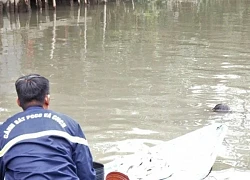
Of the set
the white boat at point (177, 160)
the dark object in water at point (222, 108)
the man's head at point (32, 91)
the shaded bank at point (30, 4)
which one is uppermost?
the man's head at point (32, 91)

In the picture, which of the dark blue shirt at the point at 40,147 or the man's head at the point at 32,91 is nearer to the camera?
the dark blue shirt at the point at 40,147

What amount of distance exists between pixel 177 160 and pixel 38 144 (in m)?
2.48

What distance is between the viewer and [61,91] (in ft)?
30.3

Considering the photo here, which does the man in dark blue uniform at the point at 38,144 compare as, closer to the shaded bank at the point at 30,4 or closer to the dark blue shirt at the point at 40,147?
the dark blue shirt at the point at 40,147

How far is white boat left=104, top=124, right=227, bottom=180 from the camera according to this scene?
4910mm

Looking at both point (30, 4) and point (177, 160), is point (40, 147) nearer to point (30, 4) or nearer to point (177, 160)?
point (177, 160)

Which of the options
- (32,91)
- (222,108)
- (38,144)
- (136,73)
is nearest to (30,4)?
(136,73)

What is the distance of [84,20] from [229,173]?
15.2m

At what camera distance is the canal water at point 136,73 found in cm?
719

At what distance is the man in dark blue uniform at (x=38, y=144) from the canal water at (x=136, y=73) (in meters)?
3.01

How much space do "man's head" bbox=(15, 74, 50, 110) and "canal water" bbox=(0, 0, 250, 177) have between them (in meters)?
3.01

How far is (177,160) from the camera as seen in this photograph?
529cm

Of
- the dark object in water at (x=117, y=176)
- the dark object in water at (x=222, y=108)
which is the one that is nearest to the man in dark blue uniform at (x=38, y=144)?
the dark object in water at (x=117, y=176)

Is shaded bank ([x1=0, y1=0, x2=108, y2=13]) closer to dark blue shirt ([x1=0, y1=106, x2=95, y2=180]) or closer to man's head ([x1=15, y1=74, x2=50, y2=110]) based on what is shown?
man's head ([x1=15, y1=74, x2=50, y2=110])
